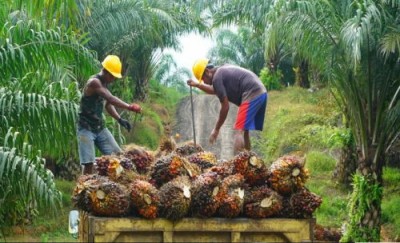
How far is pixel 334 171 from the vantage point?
715 inches

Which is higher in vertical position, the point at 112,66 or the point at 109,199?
the point at 112,66

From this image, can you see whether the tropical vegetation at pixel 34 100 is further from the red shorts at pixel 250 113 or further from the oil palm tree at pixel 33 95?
the red shorts at pixel 250 113

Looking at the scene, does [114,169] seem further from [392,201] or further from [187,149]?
[392,201]

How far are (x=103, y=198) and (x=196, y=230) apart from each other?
2.24 ft

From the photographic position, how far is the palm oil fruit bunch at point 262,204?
6.38 m

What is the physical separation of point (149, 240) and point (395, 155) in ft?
43.3

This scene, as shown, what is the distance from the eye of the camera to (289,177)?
21.6ft

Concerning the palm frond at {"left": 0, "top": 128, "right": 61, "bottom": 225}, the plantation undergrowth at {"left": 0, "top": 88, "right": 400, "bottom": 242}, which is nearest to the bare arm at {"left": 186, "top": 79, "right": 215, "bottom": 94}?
the palm frond at {"left": 0, "top": 128, "right": 61, "bottom": 225}

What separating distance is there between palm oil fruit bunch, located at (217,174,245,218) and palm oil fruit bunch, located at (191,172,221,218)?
4 centimetres

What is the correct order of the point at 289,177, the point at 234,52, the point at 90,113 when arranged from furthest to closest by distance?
1. the point at 234,52
2. the point at 90,113
3. the point at 289,177

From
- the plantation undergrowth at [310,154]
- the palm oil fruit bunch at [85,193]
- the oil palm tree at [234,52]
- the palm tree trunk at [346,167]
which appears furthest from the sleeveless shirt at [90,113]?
the oil palm tree at [234,52]

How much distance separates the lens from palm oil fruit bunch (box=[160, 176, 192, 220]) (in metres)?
6.14

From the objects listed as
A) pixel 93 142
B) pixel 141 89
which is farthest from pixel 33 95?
pixel 141 89

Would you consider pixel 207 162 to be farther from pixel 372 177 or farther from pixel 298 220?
pixel 372 177
